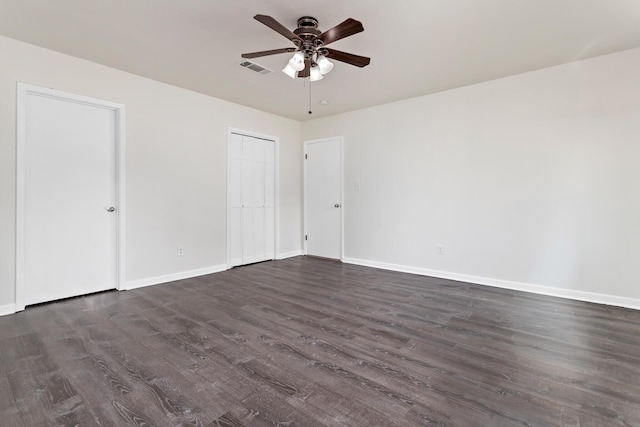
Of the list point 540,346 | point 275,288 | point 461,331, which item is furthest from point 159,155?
point 540,346

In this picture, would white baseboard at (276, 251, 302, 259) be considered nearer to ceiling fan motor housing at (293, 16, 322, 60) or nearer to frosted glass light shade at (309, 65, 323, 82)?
frosted glass light shade at (309, 65, 323, 82)

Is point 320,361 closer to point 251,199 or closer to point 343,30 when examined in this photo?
point 343,30

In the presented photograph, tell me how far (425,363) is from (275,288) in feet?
6.99

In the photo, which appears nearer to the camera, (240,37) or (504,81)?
(240,37)

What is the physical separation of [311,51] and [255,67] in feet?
3.37

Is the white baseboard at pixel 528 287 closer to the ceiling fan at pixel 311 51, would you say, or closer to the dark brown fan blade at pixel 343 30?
the ceiling fan at pixel 311 51

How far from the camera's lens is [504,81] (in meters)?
3.68

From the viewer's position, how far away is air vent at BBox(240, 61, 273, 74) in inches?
129

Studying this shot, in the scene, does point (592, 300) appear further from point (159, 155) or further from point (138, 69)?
point (138, 69)

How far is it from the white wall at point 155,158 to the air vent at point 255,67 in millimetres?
1299

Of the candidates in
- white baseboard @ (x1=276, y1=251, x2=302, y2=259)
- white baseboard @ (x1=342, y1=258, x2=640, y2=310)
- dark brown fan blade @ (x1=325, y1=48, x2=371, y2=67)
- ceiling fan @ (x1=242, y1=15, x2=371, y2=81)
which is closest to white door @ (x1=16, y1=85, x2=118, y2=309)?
ceiling fan @ (x1=242, y1=15, x2=371, y2=81)

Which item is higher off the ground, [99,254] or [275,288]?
Answer: [99,254]

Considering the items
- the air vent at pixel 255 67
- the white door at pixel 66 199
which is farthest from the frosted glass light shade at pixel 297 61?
the white door at pixel 66 199

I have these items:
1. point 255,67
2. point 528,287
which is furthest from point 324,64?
point 528,287
